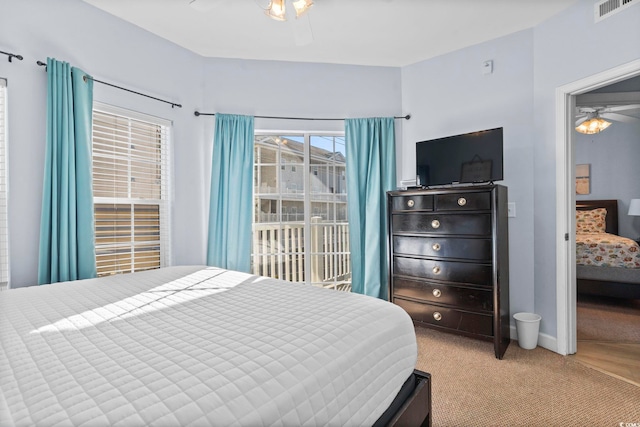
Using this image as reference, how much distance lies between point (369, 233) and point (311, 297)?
1.90m

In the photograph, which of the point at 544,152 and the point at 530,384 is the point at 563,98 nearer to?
the point at 544,152

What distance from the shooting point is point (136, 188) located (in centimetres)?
278

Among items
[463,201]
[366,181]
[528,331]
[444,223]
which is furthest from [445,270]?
[366,181]

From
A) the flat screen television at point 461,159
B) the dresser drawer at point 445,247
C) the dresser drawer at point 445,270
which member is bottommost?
the dresser drawer at point 445,270

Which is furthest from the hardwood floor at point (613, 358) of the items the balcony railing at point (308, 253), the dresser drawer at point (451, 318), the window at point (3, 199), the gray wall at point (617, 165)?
the window at point (3, 199)

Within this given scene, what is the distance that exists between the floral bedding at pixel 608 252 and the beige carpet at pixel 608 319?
0.44 m

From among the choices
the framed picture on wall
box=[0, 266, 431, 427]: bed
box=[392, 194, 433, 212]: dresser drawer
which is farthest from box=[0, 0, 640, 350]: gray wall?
the framed picture on wall

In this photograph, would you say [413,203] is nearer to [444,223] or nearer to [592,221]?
[444,223]

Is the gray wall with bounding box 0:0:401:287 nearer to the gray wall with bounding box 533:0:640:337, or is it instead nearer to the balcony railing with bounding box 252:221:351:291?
the balcony railing with bounding box 252:221:351:291

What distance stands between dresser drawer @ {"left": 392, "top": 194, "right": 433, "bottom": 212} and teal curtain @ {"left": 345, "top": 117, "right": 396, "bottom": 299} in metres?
0.47

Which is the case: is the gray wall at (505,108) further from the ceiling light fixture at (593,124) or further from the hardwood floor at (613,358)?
the ceiling light fixture at (593,124)

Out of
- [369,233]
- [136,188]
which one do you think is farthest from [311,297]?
[136,188]

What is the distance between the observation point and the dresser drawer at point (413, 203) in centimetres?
262

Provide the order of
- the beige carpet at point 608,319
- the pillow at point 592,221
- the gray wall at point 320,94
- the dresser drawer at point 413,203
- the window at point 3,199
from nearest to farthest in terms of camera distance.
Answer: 1. the window at point 3,199
2. the gray wall at point 320,94
3. the dresser drawer at point 413,203
4. the beige carpet at point 608,319
5. the pillow at point 592,221
